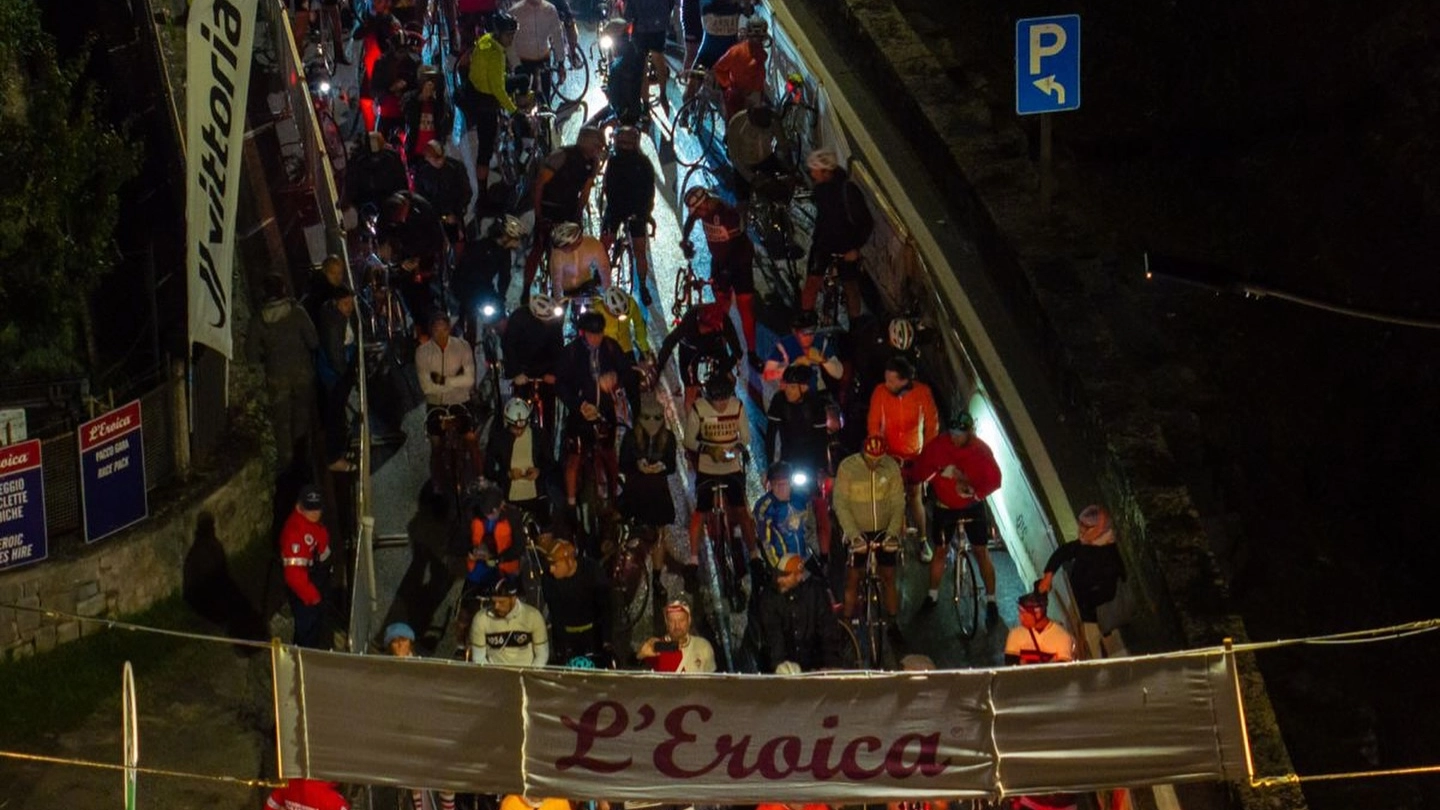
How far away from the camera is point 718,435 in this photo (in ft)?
56.4

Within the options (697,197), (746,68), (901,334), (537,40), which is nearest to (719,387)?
(901,334)

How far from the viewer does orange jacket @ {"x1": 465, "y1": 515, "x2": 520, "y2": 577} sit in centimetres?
1622

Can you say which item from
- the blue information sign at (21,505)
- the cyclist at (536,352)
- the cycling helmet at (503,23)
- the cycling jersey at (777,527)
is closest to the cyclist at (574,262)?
the cyclist at (536,352)

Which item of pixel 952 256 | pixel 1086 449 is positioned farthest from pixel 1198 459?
pixel 952 256

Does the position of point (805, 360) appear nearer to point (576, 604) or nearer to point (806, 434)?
point (806, 434)

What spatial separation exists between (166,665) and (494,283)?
488 centimetres

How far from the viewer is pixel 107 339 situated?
2038 centimetres

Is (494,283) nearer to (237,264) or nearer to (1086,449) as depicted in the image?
(237,264)

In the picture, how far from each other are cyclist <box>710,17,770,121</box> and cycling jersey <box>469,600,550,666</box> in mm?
9255

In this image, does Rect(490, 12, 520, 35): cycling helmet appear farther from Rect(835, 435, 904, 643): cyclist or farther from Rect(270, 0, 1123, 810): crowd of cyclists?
Rect(835, 435, 904, 643): cyclist

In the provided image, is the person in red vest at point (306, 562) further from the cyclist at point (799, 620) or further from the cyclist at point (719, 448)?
the cyclist at point (799, 620)

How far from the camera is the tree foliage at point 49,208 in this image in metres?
18.2

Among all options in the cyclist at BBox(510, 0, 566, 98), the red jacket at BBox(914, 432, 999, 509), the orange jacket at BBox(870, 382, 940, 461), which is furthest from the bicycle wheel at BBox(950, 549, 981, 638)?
the cyclist at BBox(510, 0, 566, 98)

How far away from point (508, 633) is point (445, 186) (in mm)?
7038
